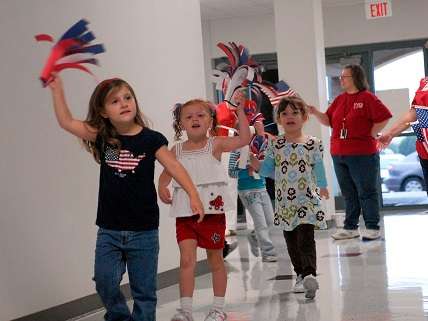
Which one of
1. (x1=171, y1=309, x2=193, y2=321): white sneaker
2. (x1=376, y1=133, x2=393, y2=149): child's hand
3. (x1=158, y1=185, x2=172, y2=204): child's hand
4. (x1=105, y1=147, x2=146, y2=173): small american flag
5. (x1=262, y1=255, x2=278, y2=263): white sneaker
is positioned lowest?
(x1=262, y1=255, x2=278, y2=263): white sneaker

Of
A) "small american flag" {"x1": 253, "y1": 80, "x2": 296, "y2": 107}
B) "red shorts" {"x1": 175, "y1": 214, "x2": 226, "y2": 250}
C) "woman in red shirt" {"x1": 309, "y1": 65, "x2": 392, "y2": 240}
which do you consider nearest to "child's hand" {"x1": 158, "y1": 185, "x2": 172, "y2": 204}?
"red shorts" {"x1": 175, "y1": 214, "x2": 226, "y2": 250}

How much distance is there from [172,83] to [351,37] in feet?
20.5

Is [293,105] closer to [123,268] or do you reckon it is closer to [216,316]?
[216,316]

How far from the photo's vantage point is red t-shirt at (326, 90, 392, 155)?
23.2 feet

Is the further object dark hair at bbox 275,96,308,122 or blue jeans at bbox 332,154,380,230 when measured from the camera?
blue jeans at bbox 332,154,380,230

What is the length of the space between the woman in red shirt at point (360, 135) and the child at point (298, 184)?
230 cm

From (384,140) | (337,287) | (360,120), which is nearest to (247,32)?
(360,120)

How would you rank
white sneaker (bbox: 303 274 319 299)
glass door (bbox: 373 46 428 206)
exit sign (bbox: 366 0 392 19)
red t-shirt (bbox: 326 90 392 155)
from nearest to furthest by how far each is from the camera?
white sneaker (bbox: 303 274 319 299) < red t-shirt (bbox: 326 90 392 155) < exit sign (bbox: 366 0 392 19) < glass door (bbox: 373 46 428 206)

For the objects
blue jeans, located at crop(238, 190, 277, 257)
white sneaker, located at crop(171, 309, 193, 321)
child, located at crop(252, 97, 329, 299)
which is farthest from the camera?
blue jeans, located at crop(238, 190, 277, 257)

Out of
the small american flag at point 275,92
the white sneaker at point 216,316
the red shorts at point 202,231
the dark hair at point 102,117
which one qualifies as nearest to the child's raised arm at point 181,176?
the dark hair at point 102,117

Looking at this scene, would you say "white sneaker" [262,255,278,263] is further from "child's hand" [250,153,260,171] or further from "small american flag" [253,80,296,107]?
"small american flag" [253,80,296,107]

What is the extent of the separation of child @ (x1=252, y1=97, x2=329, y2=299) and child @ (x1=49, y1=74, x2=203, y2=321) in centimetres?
134

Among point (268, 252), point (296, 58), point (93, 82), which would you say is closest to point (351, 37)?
point (296, 58)

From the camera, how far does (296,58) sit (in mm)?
8844
